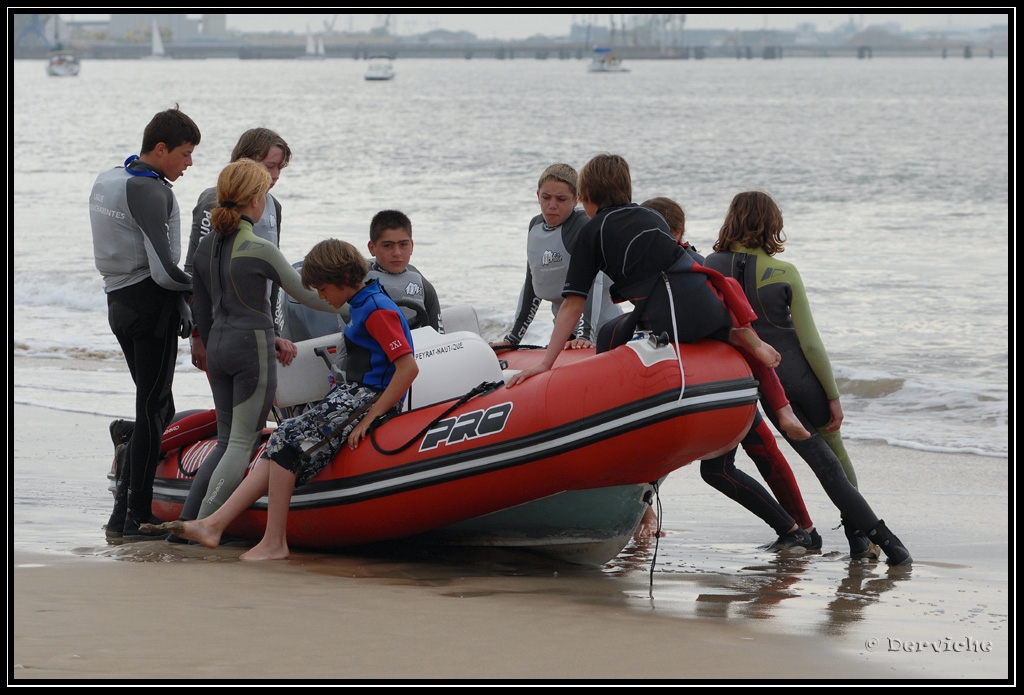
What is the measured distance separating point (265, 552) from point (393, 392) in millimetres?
688

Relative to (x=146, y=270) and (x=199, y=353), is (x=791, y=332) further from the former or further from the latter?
(x=146, y=270)

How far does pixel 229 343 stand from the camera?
3.75 meters

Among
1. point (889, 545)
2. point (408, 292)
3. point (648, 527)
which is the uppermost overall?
point (408, 292)

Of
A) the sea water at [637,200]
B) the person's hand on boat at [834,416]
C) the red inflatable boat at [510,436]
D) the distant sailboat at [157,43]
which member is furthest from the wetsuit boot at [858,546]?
the distant sailboat at [157,43]

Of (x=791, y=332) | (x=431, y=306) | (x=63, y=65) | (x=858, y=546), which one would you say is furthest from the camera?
(x=63, y=65)

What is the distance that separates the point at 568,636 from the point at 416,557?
4.06ft

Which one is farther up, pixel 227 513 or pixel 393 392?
pixel 393 392

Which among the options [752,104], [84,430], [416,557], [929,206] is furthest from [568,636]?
[752,104]

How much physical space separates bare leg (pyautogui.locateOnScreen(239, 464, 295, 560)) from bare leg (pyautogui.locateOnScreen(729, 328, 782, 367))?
149 centimetres

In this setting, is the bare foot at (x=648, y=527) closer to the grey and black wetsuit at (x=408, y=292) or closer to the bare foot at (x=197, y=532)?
the grey and black wetsuit at (x=408, y=292)

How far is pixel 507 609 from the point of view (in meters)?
3.24

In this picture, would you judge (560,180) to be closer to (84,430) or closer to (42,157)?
(84,430)

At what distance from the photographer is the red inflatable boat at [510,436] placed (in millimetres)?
3447

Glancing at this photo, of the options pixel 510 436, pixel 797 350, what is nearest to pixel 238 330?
pixel 510 436
